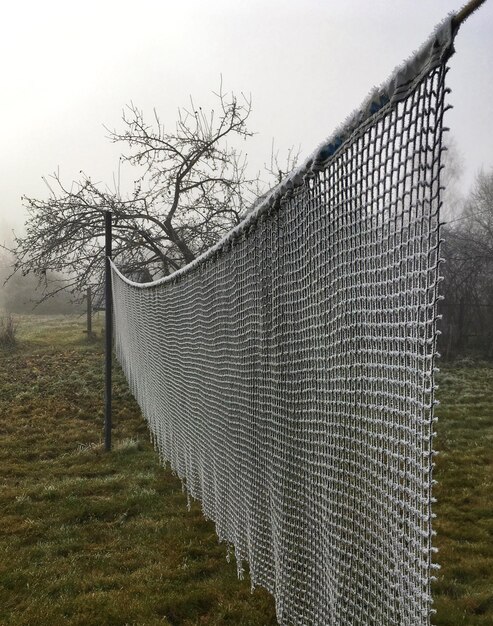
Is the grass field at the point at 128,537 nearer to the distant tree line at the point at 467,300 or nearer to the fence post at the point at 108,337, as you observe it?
the fence post at the point at 108,337

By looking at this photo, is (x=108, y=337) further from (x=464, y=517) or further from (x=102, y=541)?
(x=464, y=517)

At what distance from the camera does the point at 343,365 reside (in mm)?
1632

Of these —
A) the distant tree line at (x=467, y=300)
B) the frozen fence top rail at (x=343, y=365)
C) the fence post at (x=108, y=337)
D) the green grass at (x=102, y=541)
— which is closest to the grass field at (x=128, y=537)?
the green grass at (x=102, y=541)

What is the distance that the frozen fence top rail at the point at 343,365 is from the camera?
121 cm

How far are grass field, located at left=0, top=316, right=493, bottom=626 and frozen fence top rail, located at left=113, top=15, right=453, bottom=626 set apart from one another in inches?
17.3

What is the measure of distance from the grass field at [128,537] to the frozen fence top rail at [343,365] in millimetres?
441

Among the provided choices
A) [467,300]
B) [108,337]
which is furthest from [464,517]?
[467,300]

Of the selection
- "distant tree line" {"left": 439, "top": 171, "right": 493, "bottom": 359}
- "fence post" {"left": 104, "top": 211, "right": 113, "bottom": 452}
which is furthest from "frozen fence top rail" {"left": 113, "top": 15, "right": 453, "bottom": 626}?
"distant tree line" {"left": 439, "top": 171, "right": 493, "bottom": 359}

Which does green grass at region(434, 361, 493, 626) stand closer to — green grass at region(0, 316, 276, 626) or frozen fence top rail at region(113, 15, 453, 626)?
green grass at region(0, 316, 276, 626)

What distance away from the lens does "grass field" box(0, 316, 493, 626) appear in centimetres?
A: 294

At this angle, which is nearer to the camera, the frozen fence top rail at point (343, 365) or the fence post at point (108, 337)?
the frozen fence top rail at point (343, 365)

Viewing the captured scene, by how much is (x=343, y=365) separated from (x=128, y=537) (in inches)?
111

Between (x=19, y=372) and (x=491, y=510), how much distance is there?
9474mm

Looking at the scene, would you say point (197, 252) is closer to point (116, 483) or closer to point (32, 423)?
point (32, 423)
